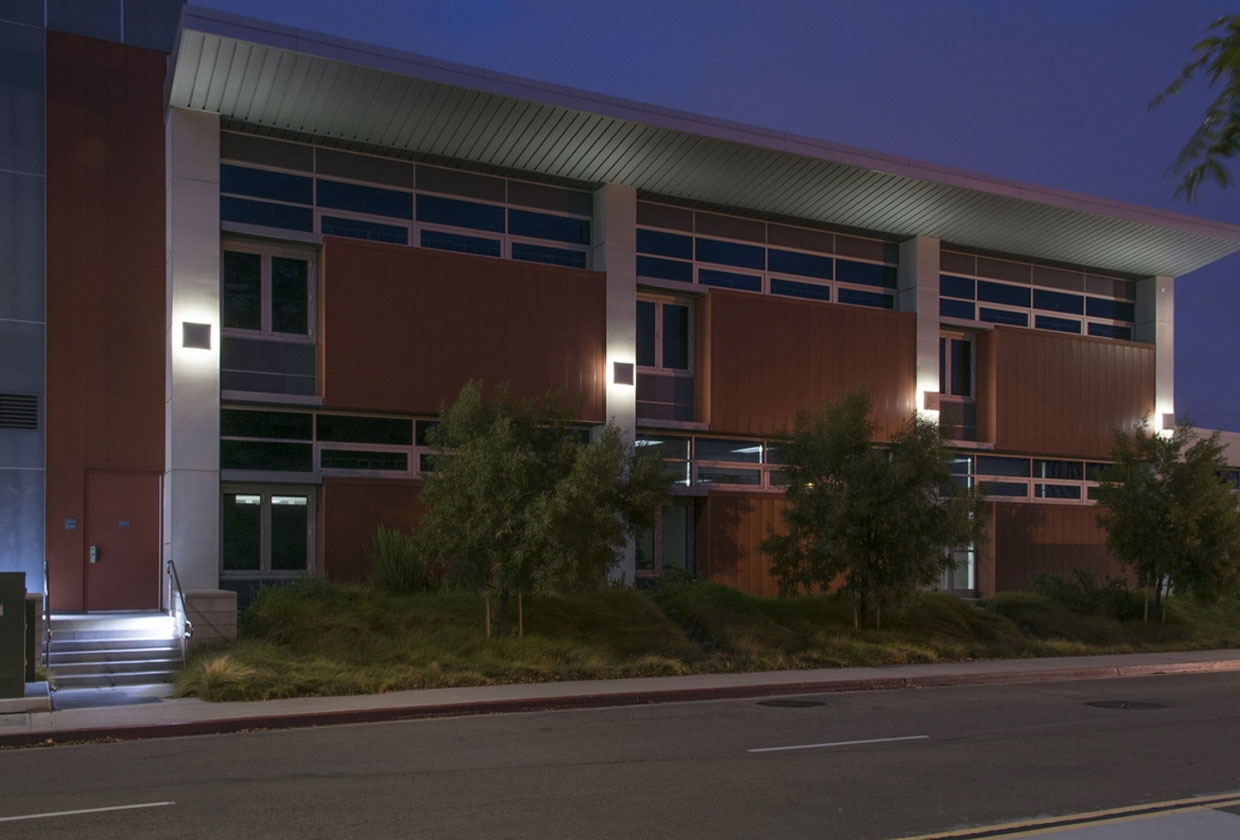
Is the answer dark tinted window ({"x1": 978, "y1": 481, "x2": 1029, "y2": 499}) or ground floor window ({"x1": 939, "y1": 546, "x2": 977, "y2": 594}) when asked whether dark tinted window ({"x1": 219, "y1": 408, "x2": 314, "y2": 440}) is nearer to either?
ground floor window ({"x1": 939, "y1": 546, "x2": 977, "y2": 594})

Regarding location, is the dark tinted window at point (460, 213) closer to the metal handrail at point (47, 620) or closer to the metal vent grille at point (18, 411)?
the metal vent grille at point (18, 411)

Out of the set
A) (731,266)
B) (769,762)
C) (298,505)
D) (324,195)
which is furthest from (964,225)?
(769,762)

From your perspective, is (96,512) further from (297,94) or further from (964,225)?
(964,225)

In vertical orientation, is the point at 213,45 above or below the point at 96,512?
above

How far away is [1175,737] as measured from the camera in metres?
12.6

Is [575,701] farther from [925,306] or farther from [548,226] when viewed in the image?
[925,306]

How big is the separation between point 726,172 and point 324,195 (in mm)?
8933

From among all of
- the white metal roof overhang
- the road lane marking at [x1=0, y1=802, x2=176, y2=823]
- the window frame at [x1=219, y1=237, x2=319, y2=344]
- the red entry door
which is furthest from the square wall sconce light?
the road lane marking at [x1=0, y1=802, x2=176, y2=823]

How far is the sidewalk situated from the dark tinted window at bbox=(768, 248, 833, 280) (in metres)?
10.8

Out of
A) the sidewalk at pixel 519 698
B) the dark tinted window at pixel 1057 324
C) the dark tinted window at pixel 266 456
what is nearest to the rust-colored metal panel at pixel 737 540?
the sidewalk at pixel 519 698

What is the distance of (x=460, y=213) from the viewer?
24.0 metres

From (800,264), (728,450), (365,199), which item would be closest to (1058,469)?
(800,264)

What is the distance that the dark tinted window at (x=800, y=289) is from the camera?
27531 mm

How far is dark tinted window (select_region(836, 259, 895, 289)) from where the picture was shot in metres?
28.5
